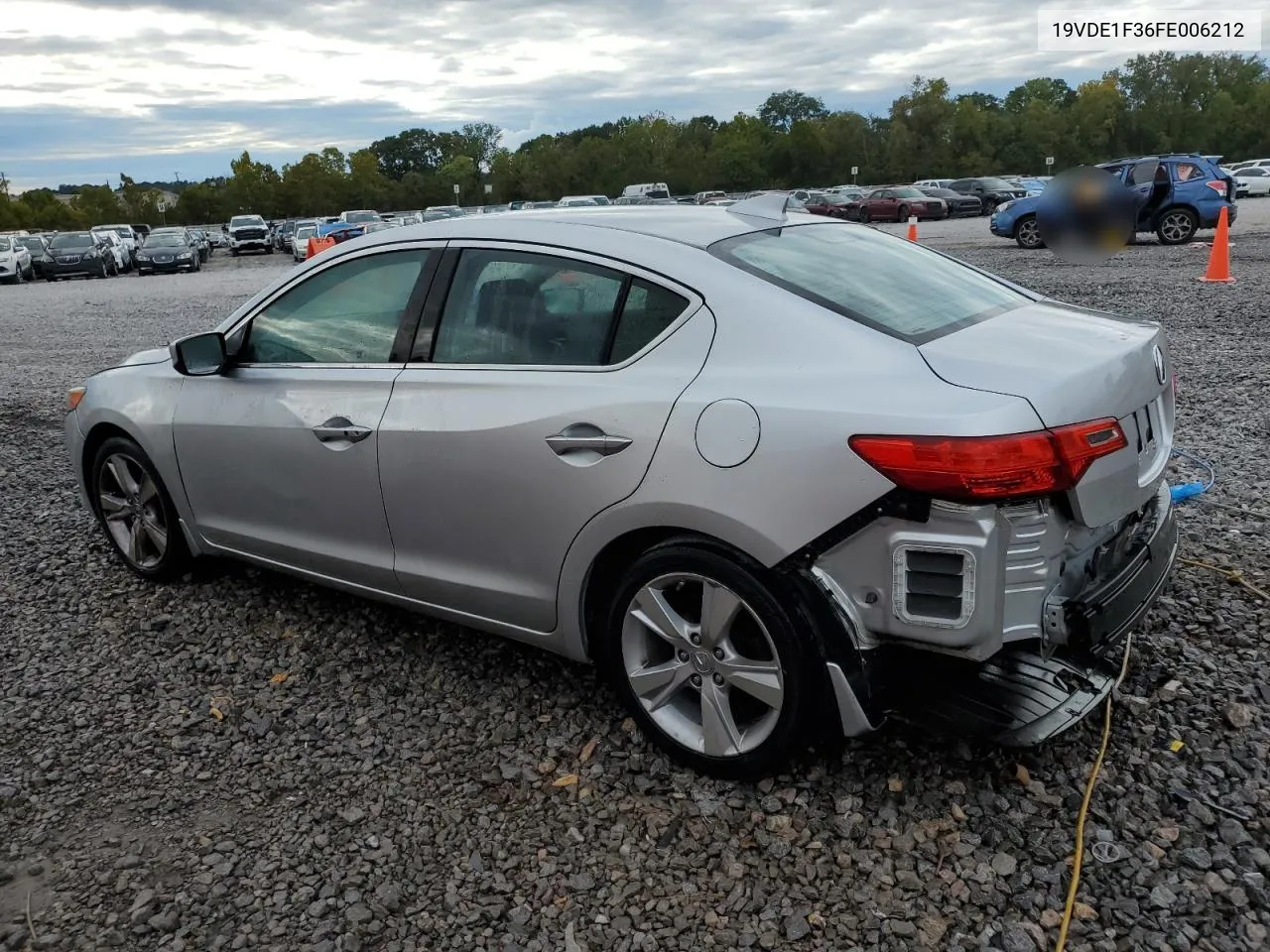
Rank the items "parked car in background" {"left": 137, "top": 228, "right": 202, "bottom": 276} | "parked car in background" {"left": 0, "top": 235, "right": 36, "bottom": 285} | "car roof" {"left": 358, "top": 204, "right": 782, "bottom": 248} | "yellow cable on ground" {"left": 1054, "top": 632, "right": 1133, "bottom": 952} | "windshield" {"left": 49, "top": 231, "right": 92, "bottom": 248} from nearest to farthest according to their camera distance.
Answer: "yellow cable on ground" {"left": 1054, "top": 632, "right": 1133, "bottom": 952} → "car roof" {"left": 358, "top": 204, "right": 782, "bottom": 248} → "parked car in background" {"left": 0, "top": 235, "right": 36, "bottom": 285} → "windshield" {"left": 49, "top": 231, "right": 92, "bottom": 248} → "parked car in background" {"left": 137, "top": 228, "right": 202, "bottom": 276}

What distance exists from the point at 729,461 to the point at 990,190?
42.8 meters

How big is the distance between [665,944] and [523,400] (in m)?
1.53

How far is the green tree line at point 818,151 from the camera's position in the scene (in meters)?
64.6

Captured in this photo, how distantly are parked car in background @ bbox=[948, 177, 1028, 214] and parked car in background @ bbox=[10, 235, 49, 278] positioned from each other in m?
33.5

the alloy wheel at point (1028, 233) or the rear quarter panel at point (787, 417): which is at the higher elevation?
the rear quarter panel at point (787, 417)

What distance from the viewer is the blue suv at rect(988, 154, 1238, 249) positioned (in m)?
18.5

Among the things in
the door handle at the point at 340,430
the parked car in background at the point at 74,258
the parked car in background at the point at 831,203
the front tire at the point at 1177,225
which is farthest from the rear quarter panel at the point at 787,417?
the parked car in background at the point at 831,203

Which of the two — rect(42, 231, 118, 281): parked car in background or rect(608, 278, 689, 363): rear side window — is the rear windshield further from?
rect(42, 231, 118, 281): parked car in background

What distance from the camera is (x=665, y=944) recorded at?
239 centimetres

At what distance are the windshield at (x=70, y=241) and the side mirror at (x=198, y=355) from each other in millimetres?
32396

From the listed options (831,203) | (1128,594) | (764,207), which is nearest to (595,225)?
(764,207)

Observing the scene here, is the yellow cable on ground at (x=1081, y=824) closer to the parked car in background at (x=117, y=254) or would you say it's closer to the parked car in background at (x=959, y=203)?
the parked car in background at (x=117, y=254)

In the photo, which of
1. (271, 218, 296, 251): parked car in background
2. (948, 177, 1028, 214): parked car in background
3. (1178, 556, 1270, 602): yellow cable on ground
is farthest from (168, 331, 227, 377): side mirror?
(271, 218, 296, 251): parked car in background

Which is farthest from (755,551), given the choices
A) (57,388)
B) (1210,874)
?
(57,388)
